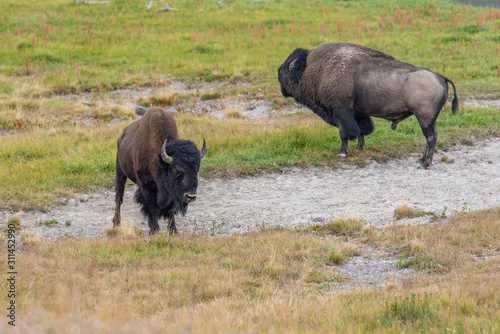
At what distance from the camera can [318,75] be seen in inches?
465

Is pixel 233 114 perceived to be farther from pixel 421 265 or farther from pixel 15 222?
pixel 421 265

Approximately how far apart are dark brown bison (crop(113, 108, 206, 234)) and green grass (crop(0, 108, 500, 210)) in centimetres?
184

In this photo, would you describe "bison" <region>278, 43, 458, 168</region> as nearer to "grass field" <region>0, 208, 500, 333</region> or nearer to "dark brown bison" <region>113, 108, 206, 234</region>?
"grass field" <region>0, 208, 500, 333</region>

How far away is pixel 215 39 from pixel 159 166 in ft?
53.0

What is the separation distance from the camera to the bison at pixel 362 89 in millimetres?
10719

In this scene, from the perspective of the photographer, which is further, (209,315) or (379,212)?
(379,212)

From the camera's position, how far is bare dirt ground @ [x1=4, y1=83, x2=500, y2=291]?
8.80 m

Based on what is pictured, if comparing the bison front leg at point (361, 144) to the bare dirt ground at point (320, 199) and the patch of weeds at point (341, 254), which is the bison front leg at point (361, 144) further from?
the patch of weeds at point (341, 254)

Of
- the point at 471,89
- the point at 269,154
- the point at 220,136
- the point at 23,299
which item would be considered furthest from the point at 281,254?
the point at 471,89

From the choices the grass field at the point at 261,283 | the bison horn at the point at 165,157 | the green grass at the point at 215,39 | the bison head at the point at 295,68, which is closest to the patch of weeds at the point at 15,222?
the grass field at the point at 261,283

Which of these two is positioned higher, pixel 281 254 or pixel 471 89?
pixel 471 89

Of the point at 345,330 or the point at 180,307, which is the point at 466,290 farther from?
the point at 180,307

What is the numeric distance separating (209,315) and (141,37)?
20557 millimetres

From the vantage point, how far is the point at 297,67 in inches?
483
